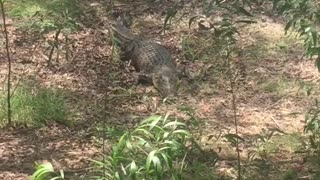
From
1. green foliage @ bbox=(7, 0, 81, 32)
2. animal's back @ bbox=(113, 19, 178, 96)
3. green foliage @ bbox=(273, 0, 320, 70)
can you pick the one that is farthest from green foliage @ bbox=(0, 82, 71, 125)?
green foliage @ bbox=(273, 0, 320, 70)

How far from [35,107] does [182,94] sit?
1215 millimetres

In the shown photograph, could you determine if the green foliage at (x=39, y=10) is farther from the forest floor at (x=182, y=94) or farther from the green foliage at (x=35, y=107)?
the green foliage at (x=35, y=107)

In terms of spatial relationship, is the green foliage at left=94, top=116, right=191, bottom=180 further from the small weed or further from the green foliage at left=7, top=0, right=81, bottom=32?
the green foliage at left=7, top=0, right=81, bottom=32

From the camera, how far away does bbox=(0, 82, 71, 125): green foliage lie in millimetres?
4324

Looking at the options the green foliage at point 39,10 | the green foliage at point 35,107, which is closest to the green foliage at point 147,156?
the green foliage at point 35,107

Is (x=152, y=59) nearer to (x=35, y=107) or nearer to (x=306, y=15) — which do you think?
(x=35, y=107)

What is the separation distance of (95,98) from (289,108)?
142 cm

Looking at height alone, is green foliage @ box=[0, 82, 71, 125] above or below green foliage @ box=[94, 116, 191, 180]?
below

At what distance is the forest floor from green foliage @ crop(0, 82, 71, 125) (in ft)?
0.25

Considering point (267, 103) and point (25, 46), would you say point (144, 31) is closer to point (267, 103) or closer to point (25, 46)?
point (25, 46)

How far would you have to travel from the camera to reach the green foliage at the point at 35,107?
14.2 feet

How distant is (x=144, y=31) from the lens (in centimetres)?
629

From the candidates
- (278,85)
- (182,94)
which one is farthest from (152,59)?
(278,85)

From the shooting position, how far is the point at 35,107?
4418 mm
